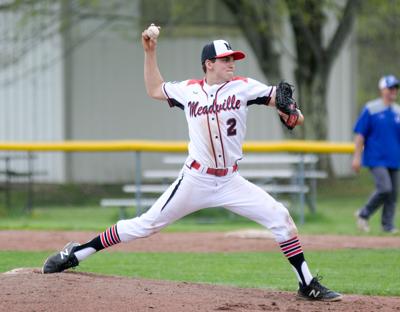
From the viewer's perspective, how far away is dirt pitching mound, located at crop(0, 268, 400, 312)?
6.27m

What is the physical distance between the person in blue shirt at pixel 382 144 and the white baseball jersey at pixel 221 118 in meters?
5.19

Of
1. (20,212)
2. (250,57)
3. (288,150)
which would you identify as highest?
(250,57)

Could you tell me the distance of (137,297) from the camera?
6.53m

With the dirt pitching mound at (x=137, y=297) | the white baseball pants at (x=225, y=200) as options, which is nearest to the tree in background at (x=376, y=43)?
the white baseball pants at (x=225, y=200)

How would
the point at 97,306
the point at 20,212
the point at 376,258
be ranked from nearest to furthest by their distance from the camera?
the point at 97,306
the point at 376,258
the point at 20,212

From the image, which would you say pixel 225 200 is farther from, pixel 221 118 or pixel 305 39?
pixel 305 39

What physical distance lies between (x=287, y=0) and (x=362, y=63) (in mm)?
18371

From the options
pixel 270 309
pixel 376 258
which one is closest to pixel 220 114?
pixel 270 309

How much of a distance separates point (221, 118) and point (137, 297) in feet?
4.80

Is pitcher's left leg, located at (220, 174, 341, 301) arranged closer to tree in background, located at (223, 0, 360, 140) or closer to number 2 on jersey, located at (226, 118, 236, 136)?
number 2 on jersey, located at (226, 118, 236, 136)

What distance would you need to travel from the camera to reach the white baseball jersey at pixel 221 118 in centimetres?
691

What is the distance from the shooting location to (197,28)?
2108 centimetres

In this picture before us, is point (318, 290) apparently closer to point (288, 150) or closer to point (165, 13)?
point (288, 150)

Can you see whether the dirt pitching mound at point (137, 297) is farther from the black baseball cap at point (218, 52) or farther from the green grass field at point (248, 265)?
the black baseball cap at point (218, 52)
